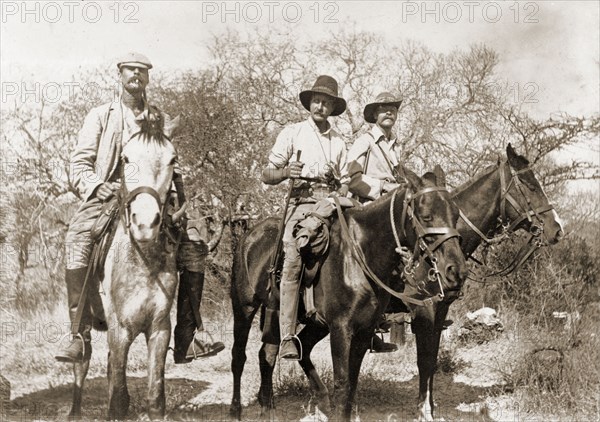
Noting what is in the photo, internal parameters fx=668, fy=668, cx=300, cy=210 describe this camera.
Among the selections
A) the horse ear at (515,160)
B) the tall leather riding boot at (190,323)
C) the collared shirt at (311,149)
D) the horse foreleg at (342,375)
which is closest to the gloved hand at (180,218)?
the tall leather riding boot at (190,323)

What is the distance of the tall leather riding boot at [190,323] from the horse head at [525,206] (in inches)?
148

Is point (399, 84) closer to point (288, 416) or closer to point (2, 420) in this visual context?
point (288, 416)

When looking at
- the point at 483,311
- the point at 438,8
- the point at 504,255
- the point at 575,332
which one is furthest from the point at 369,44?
the point at 575,332

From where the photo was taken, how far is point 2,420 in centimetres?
588

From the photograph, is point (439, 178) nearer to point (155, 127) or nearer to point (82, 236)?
point (155, 127)

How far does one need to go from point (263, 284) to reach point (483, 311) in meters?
5.50

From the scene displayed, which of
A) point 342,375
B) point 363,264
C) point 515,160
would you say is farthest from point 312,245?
point 515,160

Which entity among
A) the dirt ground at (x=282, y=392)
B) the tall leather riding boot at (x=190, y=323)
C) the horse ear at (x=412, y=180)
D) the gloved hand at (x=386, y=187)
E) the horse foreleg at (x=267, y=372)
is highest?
the gloved hand at (x=386, y=187)

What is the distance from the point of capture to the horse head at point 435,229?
519cm

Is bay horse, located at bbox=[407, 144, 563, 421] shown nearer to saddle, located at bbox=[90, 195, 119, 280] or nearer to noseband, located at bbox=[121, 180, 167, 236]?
noseband, located at bbox=[121, 180, 167, 236]

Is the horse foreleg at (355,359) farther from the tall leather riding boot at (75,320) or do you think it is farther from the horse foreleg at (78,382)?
the horse foreleg at (78,382)

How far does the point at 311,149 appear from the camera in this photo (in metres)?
6.73

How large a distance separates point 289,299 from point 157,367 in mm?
1292

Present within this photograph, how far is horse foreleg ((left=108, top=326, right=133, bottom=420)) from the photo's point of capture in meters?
5.56
